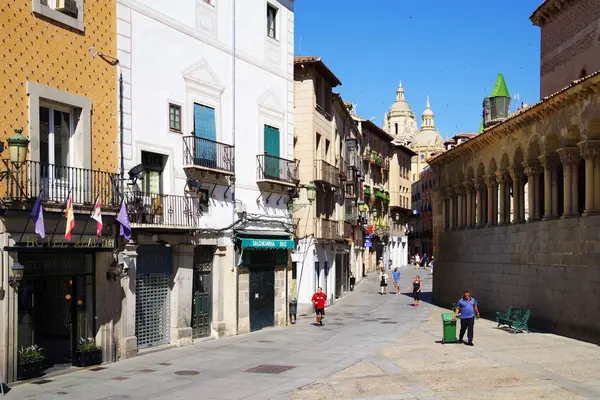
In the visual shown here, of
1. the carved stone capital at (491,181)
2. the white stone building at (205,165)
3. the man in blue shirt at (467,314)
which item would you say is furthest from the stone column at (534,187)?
the white stone building at (205,165)

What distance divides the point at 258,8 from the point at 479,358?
15109 millimetres

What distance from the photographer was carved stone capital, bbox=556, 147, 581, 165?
25.2 meters

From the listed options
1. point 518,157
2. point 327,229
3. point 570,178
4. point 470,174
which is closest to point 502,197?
point 518,157

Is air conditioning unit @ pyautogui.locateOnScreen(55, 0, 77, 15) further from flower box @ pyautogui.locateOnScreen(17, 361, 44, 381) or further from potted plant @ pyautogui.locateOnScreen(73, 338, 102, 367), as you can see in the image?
flower box @ pyautogui.locateOnScreen(17, 361, 44, 381)

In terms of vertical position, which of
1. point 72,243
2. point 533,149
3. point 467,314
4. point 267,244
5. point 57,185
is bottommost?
point 467,314

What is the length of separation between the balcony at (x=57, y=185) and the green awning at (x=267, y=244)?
7439 mm

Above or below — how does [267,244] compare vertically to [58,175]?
below

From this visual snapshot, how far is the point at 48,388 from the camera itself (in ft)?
52.4

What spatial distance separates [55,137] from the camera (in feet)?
60.2

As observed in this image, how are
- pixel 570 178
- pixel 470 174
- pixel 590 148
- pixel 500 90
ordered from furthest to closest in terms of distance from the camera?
pixel 500 90 < pixel 470 174 < pixel 570 178 < pixel 590 148

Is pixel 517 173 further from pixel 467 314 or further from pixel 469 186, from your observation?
pixel 467 314

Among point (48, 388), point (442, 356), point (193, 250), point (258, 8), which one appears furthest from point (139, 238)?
point (258, 8)

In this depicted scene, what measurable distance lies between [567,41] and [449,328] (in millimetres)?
16771

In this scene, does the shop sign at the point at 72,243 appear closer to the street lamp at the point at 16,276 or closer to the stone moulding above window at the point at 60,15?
the street lamp at the point at 16,276
